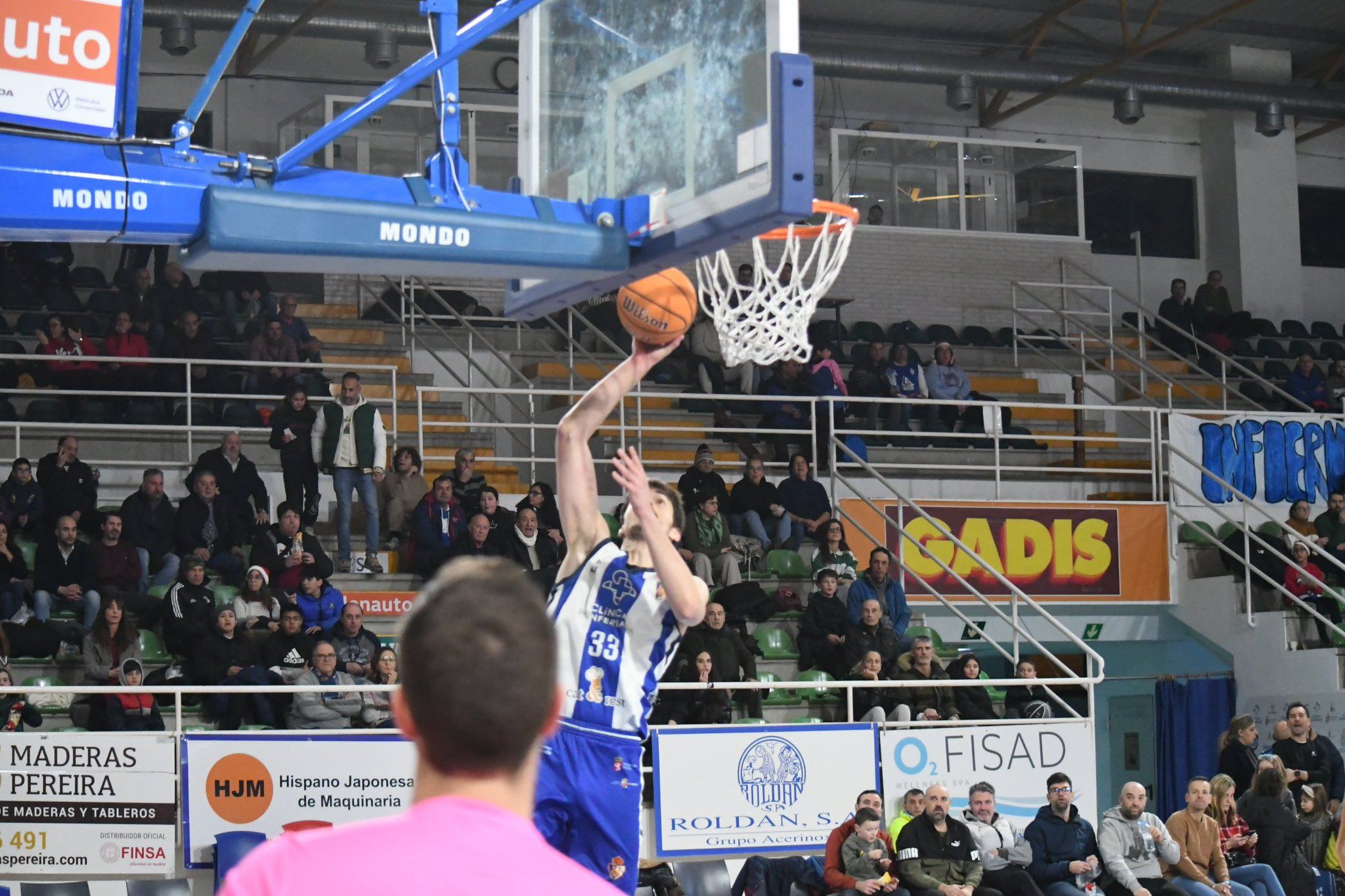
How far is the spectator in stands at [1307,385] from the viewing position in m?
21.2

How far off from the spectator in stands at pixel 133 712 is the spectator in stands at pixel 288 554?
7.04 feet

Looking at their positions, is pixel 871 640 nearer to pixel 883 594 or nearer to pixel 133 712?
pixel 883 594

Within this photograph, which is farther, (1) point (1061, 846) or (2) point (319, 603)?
(2) point (319, 603)

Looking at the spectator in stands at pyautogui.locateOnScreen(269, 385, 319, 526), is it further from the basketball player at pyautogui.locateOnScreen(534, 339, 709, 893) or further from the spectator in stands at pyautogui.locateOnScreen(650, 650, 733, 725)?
the basketball player at pyautogui.locateOnScreen(534, 339, 709, 893)

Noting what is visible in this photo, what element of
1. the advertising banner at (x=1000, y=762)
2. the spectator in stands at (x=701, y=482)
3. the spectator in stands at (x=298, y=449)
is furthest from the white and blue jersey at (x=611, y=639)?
the spectator in stands at (x=701, y=482)

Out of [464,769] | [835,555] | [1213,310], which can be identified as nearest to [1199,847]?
[835,555]

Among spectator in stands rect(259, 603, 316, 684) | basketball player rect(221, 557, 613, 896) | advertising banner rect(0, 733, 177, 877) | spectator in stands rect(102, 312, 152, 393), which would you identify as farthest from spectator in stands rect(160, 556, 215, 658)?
basketball player rect(221, 557, 613, 896)

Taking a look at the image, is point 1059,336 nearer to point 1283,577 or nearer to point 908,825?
point 1283,577

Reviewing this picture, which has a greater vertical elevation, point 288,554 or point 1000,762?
point 288,554

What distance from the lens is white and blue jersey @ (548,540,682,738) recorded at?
17.5 ft

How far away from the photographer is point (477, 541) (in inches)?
565

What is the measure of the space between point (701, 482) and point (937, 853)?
16.9 feet

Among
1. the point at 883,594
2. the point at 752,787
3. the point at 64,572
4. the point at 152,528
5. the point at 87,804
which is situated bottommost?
the point at 752,787

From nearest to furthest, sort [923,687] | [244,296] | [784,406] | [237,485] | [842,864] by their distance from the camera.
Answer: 1. [842,864]
2. [923,687]
3. [237,485]
4. [784,406]
5. [244,296]
